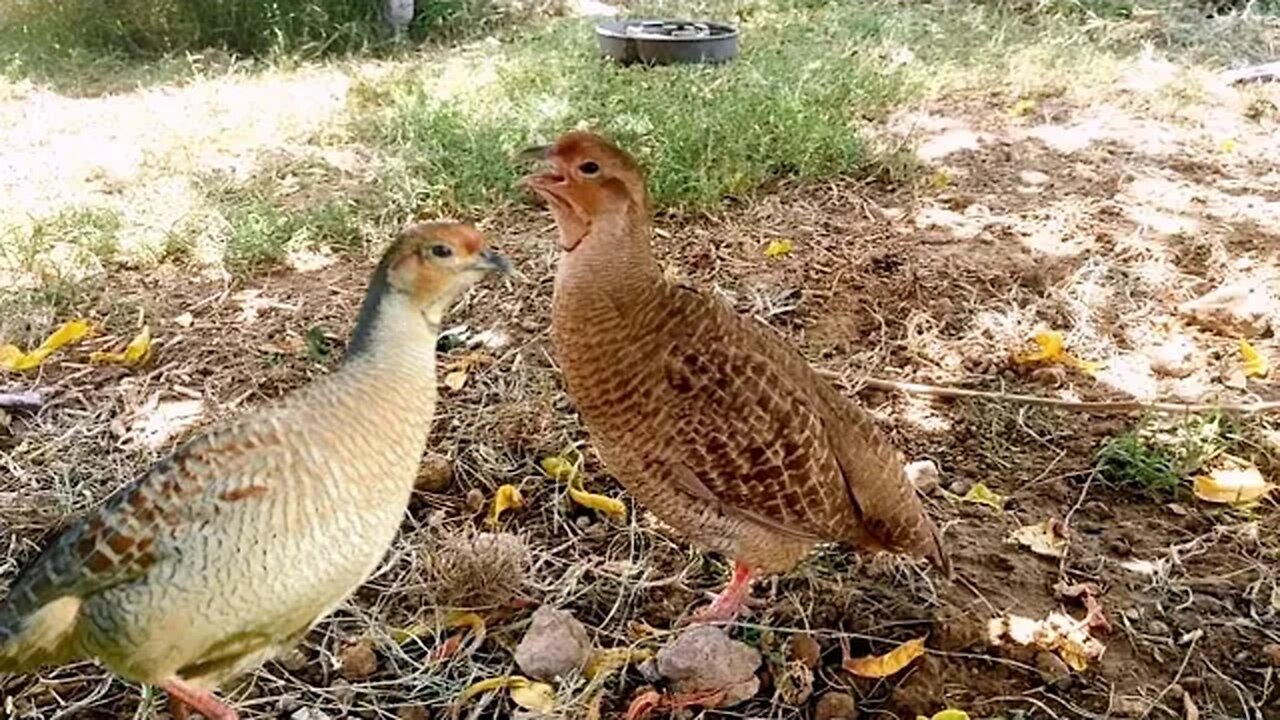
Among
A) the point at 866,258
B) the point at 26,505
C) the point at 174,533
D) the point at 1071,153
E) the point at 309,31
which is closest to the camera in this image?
the point at 174,533

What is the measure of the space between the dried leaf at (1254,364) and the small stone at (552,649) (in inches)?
93.2

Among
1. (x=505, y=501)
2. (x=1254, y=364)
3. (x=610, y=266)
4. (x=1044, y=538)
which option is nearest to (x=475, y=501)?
(x=505, y=501)

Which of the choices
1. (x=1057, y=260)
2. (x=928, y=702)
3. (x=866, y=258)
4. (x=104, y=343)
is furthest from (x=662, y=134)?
(x=928, y=702)

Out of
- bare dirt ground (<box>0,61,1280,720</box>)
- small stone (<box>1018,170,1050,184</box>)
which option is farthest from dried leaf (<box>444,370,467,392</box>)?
small stone (<box>1018,170,1050,184</box>)

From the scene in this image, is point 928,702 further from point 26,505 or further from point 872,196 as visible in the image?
point 872,196

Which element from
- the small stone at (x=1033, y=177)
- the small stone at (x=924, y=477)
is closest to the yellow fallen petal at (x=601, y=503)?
the small stone at (x=924, y=477)

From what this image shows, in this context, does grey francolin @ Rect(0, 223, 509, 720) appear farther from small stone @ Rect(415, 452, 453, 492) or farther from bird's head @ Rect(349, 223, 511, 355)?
small stone @ Rect(415, 452, 453, 492)

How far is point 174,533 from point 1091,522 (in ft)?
7.50

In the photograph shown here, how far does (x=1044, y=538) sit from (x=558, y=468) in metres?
A: 1.26

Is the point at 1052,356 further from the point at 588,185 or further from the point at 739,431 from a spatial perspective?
the point at 588,185

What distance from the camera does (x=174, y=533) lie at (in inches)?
81.2

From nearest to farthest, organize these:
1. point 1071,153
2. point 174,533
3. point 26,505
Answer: point 174,533 < point 26,505 < point 1071,153

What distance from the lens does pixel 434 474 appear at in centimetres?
334

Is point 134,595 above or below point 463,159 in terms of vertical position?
above
